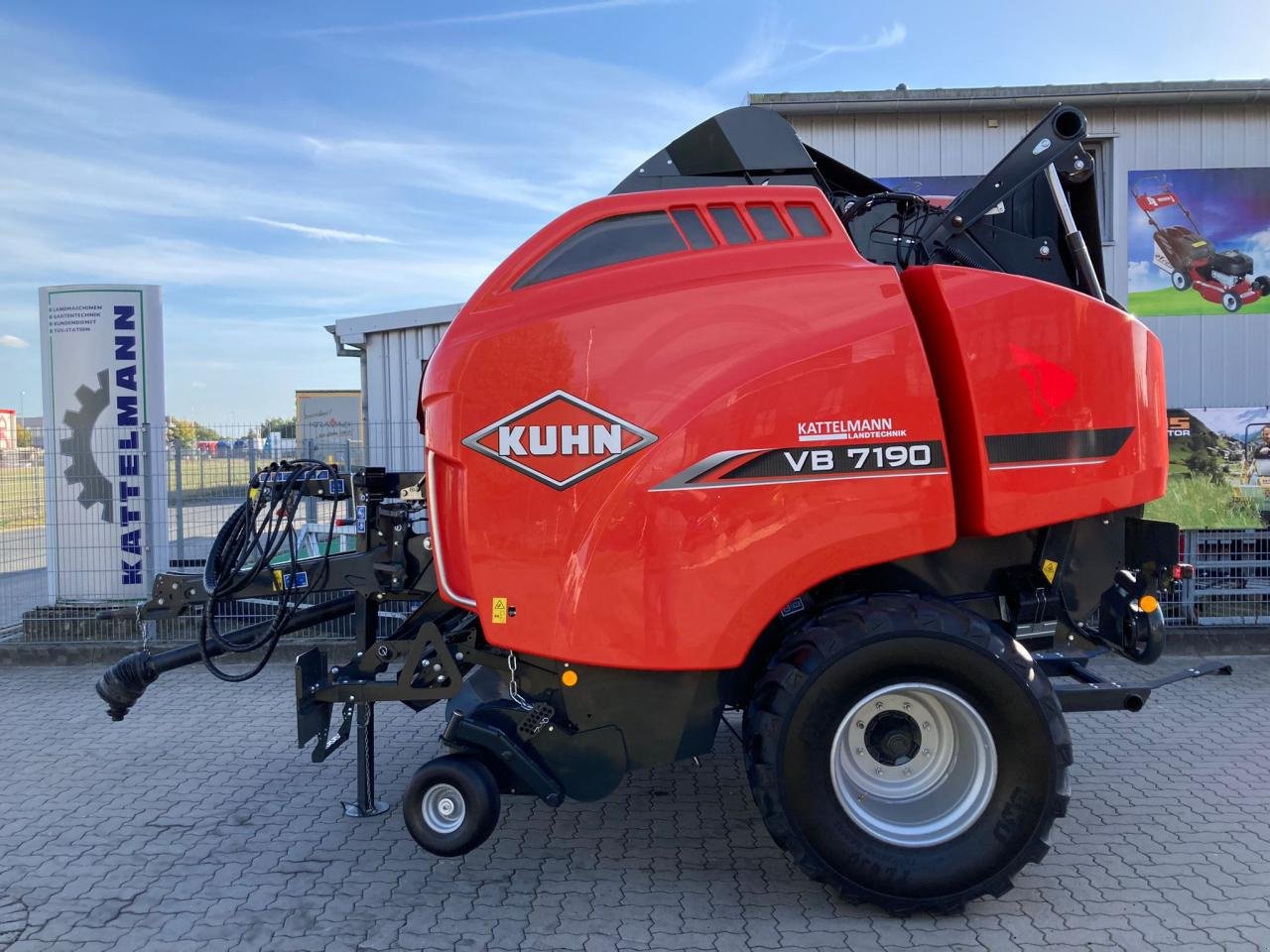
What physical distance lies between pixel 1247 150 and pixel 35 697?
1209 cm

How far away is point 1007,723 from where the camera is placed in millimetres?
3562

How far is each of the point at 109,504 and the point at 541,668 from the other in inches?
240

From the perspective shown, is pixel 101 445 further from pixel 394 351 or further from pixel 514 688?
pixel 514 688

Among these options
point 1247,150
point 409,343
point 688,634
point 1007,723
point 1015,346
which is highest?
point 1247,150

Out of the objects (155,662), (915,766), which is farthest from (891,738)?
(155,662)

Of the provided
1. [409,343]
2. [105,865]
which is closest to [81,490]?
[409,343]

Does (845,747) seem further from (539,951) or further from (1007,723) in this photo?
(539,951)

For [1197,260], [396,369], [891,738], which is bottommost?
[891,738]

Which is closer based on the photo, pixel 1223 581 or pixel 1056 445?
pixel 1056 445

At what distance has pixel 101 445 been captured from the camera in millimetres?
8195

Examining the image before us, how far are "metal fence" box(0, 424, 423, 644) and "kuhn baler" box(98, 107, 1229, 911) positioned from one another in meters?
4.84

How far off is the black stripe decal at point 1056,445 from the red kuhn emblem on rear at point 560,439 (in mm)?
1359

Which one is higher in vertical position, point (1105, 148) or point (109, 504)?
point (1105, 148)

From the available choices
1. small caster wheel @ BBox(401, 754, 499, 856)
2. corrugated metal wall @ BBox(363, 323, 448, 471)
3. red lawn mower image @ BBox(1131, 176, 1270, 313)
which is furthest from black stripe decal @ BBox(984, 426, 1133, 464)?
red lawn mower image @ BBox(1131, 176, 1270, 313)
